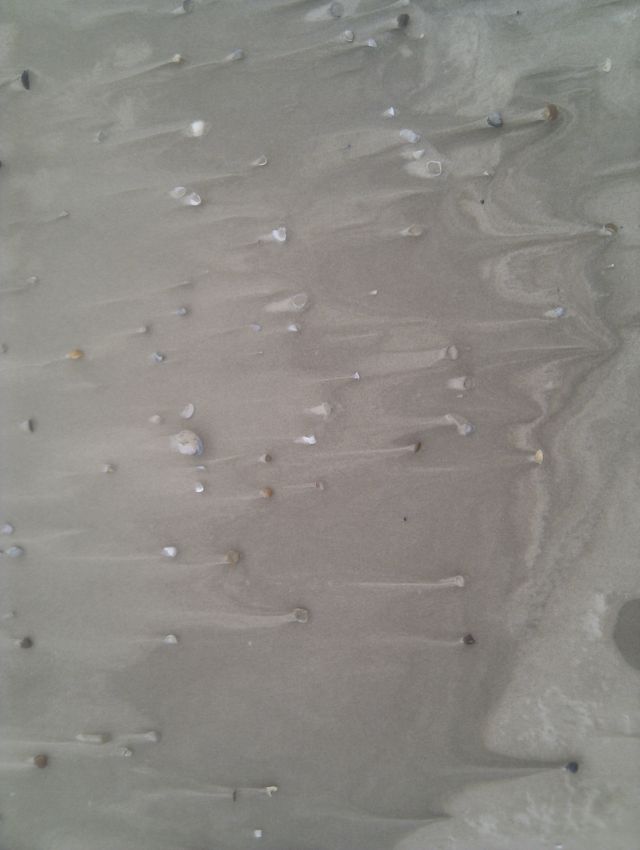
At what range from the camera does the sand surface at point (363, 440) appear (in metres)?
2.01

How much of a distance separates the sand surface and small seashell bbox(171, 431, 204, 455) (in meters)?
0.01

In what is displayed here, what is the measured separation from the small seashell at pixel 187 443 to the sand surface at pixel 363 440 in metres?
0.01

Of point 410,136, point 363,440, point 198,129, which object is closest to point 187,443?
point 363,440

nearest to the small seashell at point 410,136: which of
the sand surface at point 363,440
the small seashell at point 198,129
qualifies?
the sand surface at point 363,440

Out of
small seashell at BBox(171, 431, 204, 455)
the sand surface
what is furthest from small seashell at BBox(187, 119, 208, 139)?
small seashell at BBox(171, 431, 204, 455)

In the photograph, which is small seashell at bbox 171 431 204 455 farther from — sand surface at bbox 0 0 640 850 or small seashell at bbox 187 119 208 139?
small seashell at bbox 187 119 208 139

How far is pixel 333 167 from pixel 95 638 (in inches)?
81.7

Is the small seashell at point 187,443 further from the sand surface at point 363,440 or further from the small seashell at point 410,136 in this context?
the small seashell at point 410,136

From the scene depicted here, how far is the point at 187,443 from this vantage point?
2.04m

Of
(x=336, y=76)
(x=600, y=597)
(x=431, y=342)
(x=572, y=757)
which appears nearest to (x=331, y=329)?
(x=431, y=342)

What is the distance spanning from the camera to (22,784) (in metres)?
2.14

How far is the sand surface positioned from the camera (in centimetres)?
201

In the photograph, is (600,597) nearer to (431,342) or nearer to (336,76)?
(431,342)

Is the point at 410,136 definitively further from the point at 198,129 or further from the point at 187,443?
the point at 187,443
